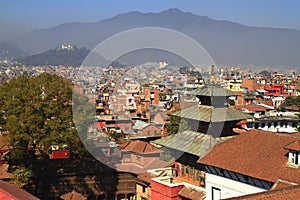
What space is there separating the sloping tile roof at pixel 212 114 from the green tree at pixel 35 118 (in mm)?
7024

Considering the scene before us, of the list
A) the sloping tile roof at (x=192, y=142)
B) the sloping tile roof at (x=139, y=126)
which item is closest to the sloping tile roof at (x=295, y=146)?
the sloping tile roof at (x=192, y=142)

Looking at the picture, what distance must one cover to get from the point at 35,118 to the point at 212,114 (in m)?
9.06

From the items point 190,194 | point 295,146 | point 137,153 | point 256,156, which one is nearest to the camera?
point 295,146

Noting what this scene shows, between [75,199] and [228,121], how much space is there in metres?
9.26

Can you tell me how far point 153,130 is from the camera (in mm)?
39219

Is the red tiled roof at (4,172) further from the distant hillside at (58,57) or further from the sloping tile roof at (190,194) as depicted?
the distant hillside at (58,57)

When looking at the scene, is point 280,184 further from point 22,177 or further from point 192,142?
point 22,177

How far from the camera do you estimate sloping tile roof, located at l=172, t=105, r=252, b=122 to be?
17.1 metres

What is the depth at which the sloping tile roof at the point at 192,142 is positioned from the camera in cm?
1673

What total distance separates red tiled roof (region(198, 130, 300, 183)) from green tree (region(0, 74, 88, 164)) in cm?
881

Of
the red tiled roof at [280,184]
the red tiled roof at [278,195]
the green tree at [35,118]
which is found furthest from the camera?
the green tree at [35,118]

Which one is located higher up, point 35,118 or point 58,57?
point 58,57

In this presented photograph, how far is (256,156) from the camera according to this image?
47.4 ft

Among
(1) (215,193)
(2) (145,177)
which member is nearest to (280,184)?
(1) (215,193)
